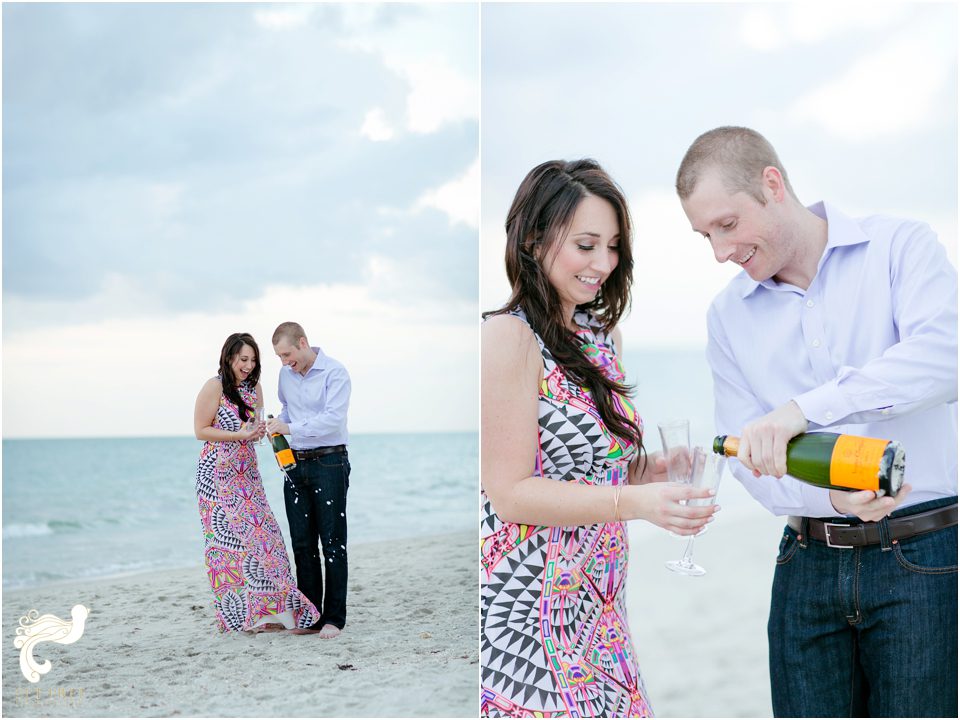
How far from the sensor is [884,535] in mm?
1928

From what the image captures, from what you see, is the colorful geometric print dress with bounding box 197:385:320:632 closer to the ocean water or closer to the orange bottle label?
the ocean water

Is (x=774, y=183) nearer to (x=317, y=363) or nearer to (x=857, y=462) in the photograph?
(x=857, y=462)

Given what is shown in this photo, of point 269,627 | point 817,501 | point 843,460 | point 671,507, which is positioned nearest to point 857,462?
point 843,460

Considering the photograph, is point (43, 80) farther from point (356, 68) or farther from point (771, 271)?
point (771, 271)

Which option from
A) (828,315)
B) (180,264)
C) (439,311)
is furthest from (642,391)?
(180,264)

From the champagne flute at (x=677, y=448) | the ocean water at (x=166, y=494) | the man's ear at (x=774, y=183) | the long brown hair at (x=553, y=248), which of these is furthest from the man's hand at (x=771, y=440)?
the ocean water at (x=166, y=494)

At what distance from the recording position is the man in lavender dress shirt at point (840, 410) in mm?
1867

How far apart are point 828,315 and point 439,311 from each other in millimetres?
1221

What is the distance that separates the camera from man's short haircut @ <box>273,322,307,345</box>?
8.80 ft

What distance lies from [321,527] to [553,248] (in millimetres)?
1366

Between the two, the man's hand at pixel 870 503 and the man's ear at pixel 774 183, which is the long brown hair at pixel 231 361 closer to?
the man's ear at pixel 774 183

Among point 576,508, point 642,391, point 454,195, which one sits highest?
point 454,195

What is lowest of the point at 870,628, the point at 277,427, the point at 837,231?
the point at 870,628

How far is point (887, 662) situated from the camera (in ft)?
6.41
